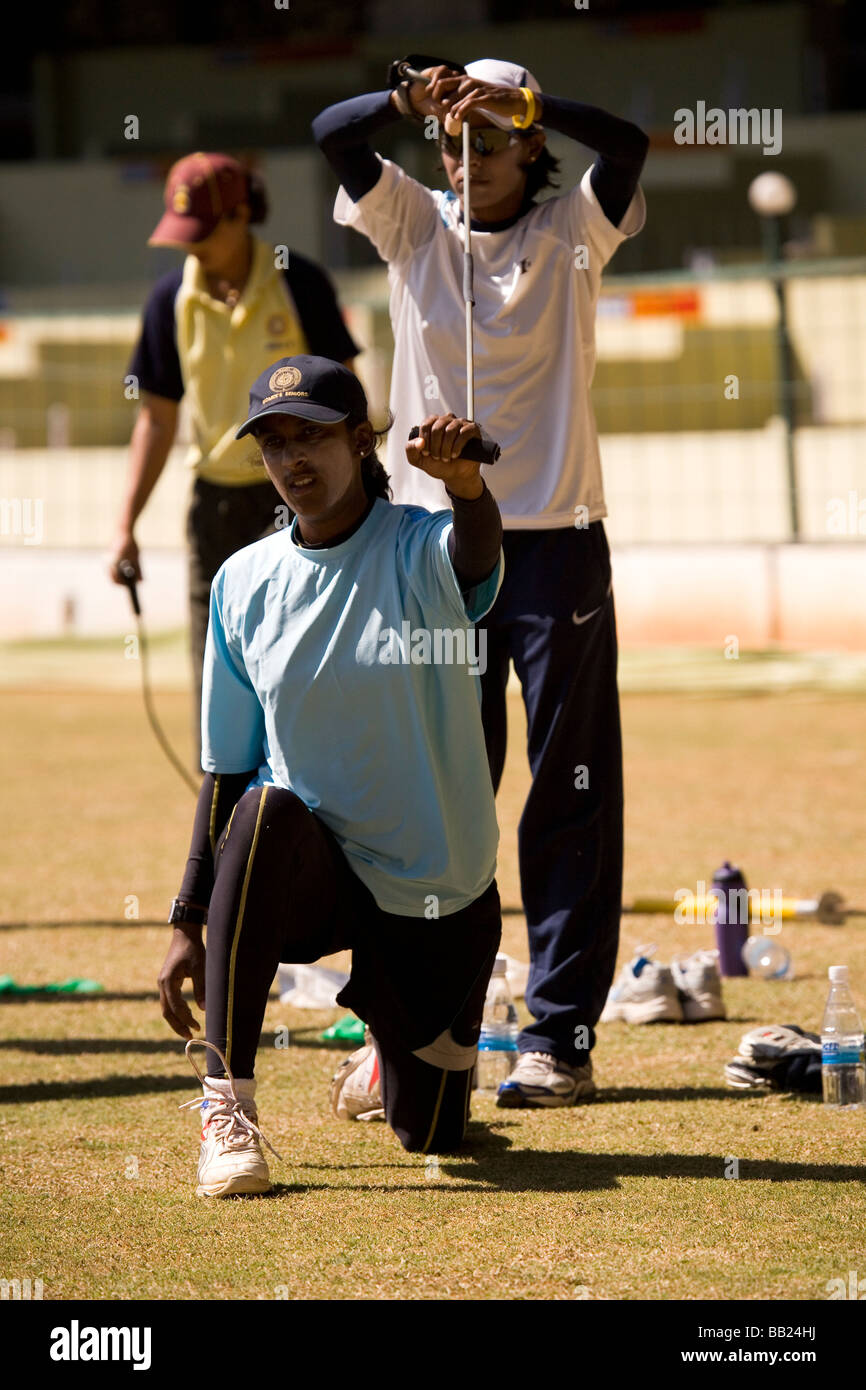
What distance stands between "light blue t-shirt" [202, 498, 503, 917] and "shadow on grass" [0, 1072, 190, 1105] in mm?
1082

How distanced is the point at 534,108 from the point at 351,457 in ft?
3.08

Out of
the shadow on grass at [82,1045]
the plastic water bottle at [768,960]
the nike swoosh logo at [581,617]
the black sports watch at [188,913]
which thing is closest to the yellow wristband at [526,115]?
the nike swoosh logo at [581,617]

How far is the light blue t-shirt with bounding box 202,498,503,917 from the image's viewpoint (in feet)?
12.6

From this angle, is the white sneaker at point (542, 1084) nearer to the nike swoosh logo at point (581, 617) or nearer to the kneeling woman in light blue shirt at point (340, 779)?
the kneeling woman in light blue shirt at point (340, 779)

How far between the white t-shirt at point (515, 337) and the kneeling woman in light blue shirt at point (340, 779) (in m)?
0.59

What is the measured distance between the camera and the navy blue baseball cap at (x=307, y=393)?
3789mm

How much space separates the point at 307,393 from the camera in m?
3.81

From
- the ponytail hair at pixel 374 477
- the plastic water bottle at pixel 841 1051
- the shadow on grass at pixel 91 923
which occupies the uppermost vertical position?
the ponytail hair at pixel 374 477

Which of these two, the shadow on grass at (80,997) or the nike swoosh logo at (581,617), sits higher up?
the nike swoosh logo at (581,617)

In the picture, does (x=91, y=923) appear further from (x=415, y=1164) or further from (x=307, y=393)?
(x=307, y=393)

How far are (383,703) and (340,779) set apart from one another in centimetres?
18

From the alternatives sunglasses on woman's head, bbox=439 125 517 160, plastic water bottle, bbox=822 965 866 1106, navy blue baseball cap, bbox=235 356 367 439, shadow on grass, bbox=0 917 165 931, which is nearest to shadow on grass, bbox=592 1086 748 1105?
plastic water bottle, bbox=822 965 866 1106

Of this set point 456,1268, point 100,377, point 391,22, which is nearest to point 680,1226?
point 456,1268

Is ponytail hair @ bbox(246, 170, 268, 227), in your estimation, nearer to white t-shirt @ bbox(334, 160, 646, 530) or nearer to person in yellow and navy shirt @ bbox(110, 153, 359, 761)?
person in yellow and navy shirt @ bbox(110, 153, 359, 761)
